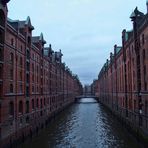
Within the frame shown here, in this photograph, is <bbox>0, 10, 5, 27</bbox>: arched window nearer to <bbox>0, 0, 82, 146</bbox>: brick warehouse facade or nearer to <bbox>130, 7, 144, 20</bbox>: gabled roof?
<bbox>0, 0, 82, 146</bbox>: brick warehouse facade

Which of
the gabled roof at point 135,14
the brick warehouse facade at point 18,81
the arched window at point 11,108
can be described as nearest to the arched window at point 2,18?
the brick warehouse facade at point 18,81

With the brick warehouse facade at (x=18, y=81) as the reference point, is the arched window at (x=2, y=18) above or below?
above

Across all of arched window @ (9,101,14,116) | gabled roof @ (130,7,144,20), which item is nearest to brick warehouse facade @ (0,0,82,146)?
arched window @ (9,101,14,116)

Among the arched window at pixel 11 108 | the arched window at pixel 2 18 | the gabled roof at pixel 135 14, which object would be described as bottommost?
the arched window at pixel 11 108

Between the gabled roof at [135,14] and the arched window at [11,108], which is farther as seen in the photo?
the gabled roof at [135,14]

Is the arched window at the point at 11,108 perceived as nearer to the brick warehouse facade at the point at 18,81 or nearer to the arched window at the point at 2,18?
the brick warehouse facade at the point at 18,81

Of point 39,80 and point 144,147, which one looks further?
point 39,80

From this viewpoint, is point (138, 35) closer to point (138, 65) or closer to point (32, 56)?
point (138, 65)

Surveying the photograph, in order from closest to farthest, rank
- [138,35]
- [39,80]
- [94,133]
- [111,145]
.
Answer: [111,145] → [138,35] → [94,133] → [39,80]

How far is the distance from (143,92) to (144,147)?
8493mm

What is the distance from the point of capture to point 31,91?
42156mm

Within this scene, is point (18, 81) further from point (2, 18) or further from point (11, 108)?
point (2, 18)

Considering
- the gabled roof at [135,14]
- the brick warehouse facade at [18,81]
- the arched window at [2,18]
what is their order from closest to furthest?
1. the arched window at [2,18]
2. the brick warehouse facade at [18,81]
3. the gabled roof at [135,14]

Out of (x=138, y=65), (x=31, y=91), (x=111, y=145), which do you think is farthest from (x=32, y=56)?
(x=111, y=145)
